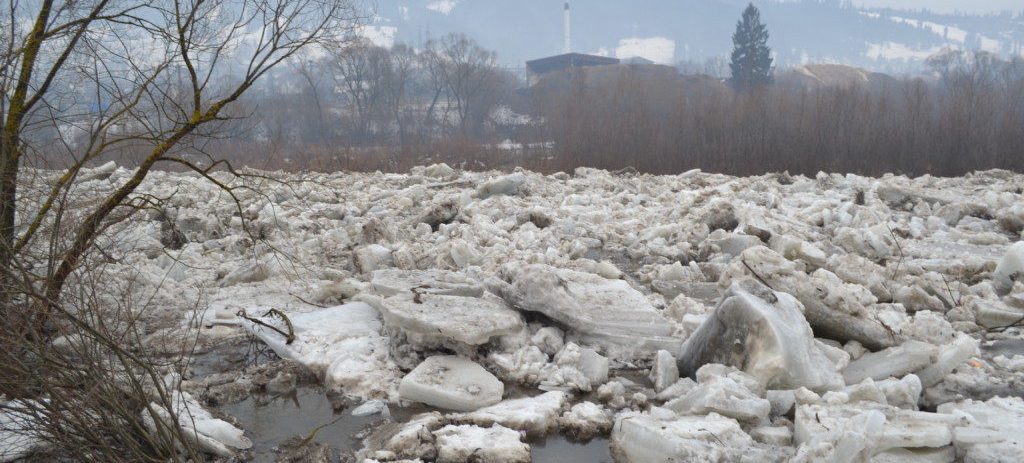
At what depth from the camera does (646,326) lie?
13.8ft

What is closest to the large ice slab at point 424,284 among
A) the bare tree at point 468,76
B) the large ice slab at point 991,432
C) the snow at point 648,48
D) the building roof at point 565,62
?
the large ice slab at point 991,432

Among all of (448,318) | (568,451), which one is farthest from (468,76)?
(568,451)

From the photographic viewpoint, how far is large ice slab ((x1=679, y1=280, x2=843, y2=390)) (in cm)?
328

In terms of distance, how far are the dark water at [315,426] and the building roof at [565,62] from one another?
5486cm

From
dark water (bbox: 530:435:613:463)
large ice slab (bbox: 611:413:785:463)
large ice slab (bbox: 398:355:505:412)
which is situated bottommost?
dark water (bbox: 530:435:613:463)

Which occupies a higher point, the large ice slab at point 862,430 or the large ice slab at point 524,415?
the large ice slab at point 862,430

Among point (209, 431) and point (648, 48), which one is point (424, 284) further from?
point (648, 48)

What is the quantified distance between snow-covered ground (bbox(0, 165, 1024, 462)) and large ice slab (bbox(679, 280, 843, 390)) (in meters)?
0.01

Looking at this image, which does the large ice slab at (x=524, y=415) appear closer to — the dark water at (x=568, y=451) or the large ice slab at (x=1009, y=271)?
the dark water at (x=568, y=451)

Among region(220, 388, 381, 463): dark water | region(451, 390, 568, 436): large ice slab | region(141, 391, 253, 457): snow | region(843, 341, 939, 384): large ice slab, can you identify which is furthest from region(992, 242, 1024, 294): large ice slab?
region(141, 391, 253, 457): snow

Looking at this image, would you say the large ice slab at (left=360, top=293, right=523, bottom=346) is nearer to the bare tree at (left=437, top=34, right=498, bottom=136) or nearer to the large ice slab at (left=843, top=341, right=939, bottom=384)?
the large ice slab at (left=843, top=341, right=939, bottom=384)

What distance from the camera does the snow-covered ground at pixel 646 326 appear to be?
114 inches

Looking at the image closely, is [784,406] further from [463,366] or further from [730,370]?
[463,366]

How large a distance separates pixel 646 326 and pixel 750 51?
45.2 m
